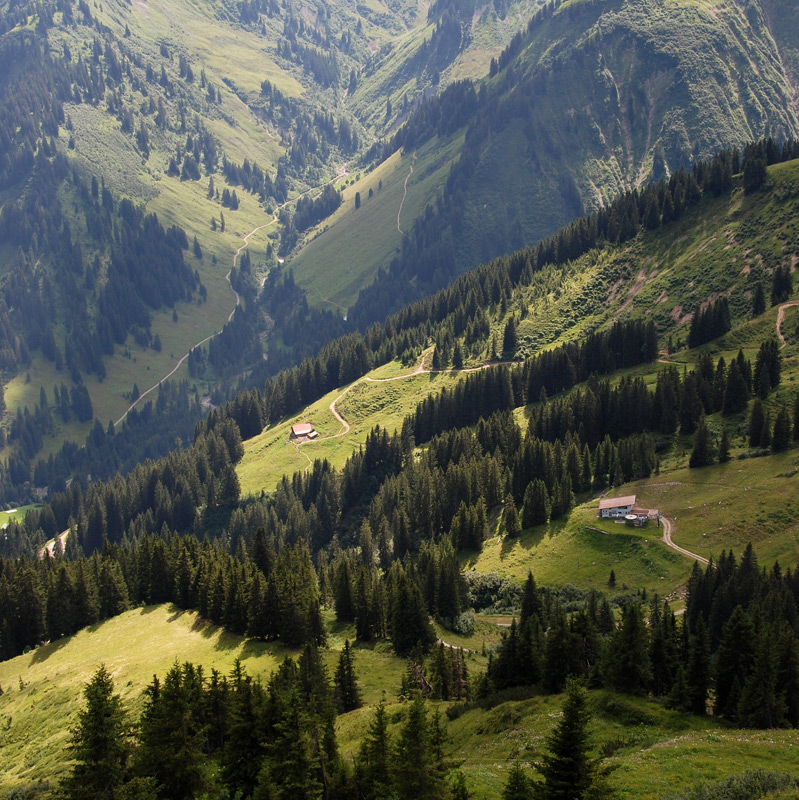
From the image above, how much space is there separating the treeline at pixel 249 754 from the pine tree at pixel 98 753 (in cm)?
6

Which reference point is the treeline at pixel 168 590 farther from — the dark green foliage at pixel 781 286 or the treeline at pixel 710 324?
the dark green foliage at pixel 781 286

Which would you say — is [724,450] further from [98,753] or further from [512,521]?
[98,753]

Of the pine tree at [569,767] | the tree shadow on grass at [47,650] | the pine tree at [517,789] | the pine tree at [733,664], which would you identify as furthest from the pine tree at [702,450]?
the pine tree at [517,789]

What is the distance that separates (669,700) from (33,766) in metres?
56.0

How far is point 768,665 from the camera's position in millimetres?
63719

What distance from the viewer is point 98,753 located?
167ft

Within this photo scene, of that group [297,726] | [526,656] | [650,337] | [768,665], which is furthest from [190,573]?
[650,337]

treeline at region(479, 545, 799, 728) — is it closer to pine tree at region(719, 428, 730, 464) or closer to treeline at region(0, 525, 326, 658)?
treeline at region(0, 525, 326, 658)

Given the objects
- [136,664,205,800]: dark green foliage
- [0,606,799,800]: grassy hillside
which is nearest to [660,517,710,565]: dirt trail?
[0,606,799,800]: grassy hillside

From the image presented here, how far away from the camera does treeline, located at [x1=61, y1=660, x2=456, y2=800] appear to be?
4950cm

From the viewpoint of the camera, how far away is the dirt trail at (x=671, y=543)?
387 ft

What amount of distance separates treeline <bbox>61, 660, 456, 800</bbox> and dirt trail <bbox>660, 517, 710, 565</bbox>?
75.0m

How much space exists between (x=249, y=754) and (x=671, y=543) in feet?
281

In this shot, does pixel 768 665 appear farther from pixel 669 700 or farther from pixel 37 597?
pixel 37 597
